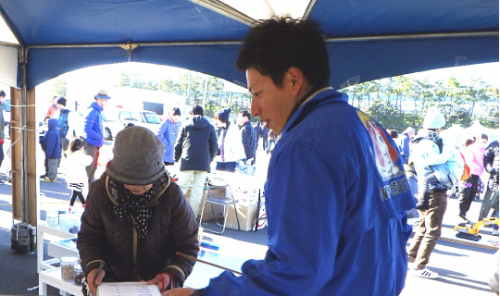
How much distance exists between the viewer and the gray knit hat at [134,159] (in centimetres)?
157

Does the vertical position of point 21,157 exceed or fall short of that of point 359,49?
it falls short

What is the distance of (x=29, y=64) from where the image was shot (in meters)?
4.12

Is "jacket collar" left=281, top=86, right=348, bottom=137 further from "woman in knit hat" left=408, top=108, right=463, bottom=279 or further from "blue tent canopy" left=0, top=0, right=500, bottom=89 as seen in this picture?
"woman in knit hat" left=408, top=108, right=463, bottom=279

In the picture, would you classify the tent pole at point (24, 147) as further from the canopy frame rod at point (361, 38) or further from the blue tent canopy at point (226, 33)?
the canopy frame rod at point (361, 38)

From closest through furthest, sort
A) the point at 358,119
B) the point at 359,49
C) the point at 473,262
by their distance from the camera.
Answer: the point at 358,119
the point at 359,49
the point at 473,262

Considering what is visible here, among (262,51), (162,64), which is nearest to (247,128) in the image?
(162,64)

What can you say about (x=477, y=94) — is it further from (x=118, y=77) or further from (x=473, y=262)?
(x=118, y=77)

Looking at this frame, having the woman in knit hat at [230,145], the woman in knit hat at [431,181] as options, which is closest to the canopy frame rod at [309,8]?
the woman in knit hat at [431,181]

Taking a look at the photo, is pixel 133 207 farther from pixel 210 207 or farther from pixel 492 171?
pixel 492 171

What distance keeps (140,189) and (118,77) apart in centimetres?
1726

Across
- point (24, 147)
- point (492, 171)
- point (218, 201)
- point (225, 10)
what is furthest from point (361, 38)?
point (492, 171)

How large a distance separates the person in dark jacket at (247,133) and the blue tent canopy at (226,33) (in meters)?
4.03

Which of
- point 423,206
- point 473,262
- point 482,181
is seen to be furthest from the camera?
point 482,181

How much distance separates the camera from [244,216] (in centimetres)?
620
